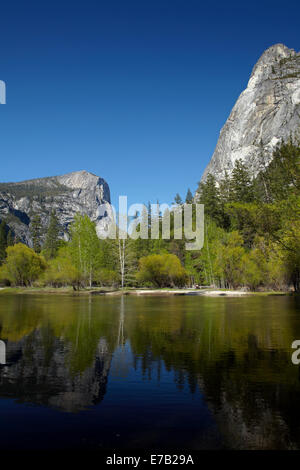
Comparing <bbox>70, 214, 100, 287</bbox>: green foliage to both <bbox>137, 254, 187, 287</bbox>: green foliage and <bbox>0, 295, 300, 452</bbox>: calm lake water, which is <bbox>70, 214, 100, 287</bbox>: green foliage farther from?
<bbox>0, 295, 300, 452</bbox>: calm lake water

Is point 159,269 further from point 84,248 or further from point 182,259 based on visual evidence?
point 182,259

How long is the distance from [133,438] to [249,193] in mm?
86862

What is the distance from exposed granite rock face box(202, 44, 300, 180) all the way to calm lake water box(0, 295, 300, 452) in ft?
461

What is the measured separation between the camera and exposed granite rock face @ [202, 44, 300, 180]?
152m

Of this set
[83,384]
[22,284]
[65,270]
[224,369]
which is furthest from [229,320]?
[22,284]

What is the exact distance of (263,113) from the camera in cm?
16738

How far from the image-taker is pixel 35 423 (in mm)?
6320

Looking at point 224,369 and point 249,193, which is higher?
point 249,193

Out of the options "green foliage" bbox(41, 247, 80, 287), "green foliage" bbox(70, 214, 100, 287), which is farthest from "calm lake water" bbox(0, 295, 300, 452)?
"green foliage" bbox(70, 214, 100, 287)

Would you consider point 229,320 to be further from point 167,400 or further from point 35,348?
point 167,400

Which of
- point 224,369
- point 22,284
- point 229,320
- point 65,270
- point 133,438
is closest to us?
point 133,438

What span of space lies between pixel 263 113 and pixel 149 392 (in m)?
177

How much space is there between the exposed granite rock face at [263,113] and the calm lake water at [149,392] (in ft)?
461

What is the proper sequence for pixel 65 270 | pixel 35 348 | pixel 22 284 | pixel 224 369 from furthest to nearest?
pixel 22 284
pixel 65 270
pixel 35 348
pixel 224 369
